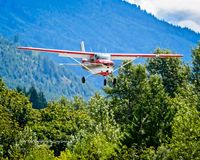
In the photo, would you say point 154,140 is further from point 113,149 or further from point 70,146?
point 70,146

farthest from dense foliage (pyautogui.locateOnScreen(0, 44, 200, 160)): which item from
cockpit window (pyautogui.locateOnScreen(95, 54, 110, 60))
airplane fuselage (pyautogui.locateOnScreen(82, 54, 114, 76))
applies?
cockpit window (pyautogui.locateOnScreen(95, 54, 110, 60))

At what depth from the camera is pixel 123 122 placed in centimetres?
11550

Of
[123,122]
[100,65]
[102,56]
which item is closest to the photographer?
[100,65]

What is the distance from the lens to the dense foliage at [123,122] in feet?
222

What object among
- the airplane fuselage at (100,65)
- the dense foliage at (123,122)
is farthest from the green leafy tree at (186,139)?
the airplane fuselage at (100,65)

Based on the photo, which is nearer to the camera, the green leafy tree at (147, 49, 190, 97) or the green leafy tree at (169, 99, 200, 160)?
the green leafy tree at (169, 99, 200, 160)

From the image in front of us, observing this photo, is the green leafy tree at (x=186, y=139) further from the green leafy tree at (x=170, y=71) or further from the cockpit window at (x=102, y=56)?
the green leafy tree at (x=170, y=71)

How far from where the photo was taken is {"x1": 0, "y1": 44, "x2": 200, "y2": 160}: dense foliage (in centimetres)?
6775

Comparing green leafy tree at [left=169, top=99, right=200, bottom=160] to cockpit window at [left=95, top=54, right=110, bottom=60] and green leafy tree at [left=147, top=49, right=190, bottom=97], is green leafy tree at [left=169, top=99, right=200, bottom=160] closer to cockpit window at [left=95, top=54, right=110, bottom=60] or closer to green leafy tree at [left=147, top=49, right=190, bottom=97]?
cockpit window at [left=95, top=54, right=110, bottom=60]

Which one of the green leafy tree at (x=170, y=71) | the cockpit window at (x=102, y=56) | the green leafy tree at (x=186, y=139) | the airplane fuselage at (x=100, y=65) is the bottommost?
the green leafy tree at (x=186, y=139)

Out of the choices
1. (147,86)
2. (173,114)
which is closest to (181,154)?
(173,114)

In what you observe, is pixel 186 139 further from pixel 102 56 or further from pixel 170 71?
pixel 170 71

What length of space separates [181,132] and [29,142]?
43.7 metres

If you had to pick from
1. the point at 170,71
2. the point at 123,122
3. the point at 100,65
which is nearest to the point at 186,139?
the point at 100,65
